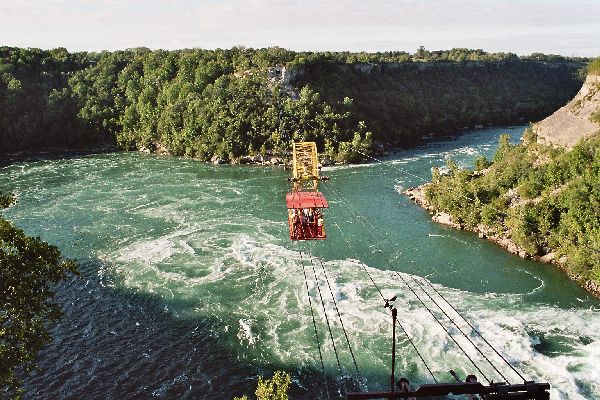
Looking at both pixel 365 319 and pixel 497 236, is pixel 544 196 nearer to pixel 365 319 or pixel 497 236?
pixel 497 236

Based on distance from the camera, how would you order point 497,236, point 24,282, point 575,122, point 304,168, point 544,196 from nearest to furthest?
point 24,282 → point 304,168 → point 544,196 → point 497,236 → point 575,122

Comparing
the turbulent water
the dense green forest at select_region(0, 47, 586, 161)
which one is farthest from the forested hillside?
the dense green forest at select_region(0, 47, 586, 161)

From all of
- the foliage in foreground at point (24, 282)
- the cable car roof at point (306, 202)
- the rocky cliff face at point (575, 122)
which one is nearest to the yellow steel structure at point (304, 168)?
the cable car roof at point (306, 202)

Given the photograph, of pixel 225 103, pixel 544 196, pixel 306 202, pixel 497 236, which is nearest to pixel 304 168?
pixel 306 202

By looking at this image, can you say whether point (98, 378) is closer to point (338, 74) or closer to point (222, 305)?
point (222, 305)

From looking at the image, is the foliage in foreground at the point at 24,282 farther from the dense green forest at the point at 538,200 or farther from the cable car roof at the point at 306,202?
the dense green forest at the point at 538,200

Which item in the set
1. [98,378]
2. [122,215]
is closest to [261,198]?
[122,215]

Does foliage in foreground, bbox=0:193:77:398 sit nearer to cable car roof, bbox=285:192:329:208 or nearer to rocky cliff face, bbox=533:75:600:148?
cable car roof, bbox=285:192:329:208
